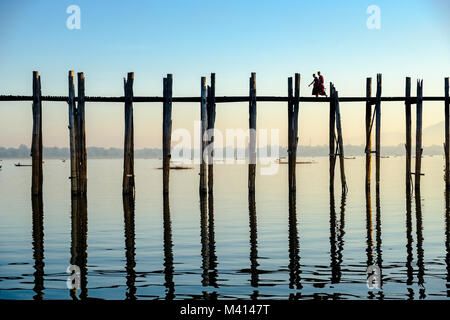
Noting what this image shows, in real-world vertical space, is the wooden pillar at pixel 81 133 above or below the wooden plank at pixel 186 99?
below

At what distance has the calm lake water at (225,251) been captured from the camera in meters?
8.59

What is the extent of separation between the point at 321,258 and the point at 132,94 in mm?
12565

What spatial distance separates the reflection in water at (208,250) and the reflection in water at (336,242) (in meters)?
1.87

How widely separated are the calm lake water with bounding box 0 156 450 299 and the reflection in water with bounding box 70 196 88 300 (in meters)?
0.02

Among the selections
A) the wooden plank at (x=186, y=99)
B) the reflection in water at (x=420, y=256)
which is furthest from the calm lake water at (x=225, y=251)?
the wooden plank at (x=186, y=99)

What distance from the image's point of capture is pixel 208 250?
1213cm

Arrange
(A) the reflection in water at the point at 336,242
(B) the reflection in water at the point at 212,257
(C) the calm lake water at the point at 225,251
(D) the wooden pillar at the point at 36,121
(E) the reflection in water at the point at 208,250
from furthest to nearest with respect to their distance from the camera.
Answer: (D) the wooden pillar at the point at 36,121 < (A) the reflection in water at the point at 336,242 < (B) the reflection in water at the point at 212,257 < (E) the reflection in water at the point at 208,250 < (C) the calm lake water at the point at 225,251

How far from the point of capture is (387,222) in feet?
55.1

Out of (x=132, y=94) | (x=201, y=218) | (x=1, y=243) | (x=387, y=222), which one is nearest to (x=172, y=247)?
(x=1, y=243)

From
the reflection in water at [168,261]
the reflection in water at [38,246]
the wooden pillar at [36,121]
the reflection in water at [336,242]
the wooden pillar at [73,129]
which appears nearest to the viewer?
the reflection in water at [168,261]

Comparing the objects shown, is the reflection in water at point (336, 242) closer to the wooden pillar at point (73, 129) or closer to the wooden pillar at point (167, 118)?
the wooden pillar at point (167, 118)

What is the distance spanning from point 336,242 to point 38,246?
6.35 m
